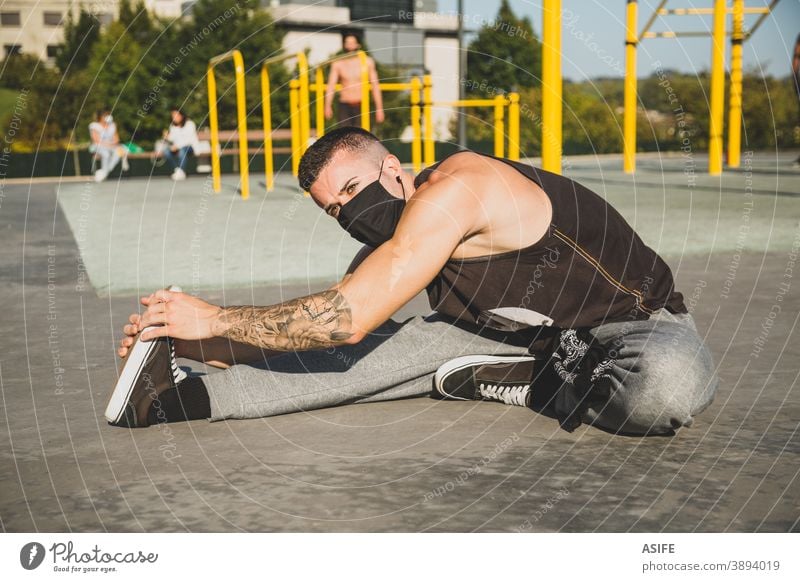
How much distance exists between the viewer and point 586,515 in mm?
2270

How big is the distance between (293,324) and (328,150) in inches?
20.6

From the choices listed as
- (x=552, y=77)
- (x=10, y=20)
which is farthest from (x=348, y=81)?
(x=10, y=20)

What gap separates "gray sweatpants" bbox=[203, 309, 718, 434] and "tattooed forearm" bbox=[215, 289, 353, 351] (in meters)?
0.36

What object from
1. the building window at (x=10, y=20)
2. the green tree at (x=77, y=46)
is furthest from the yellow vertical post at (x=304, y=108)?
the building window at (x=10, y=20)

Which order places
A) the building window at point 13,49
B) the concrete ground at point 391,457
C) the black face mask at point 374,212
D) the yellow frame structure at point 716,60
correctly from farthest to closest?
the yellow frame structure at point 716,60
the building window at point 13,49
the black face mask at point 374,212
the concrete ground at point 391,457

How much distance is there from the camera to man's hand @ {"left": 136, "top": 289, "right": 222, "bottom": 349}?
2818mm

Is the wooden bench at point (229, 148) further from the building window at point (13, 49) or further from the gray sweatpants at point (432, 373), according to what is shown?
the gray sweatpants at point (432, 373)

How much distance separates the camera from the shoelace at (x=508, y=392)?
326 cm

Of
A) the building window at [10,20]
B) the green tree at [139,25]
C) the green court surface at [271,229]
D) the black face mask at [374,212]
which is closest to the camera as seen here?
the black face mask at [374,212]

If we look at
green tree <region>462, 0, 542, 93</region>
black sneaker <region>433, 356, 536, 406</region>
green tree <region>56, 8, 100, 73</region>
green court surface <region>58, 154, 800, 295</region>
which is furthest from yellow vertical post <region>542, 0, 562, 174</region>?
green tree <region>56, 8, 100, 73</region>

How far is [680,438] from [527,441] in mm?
443

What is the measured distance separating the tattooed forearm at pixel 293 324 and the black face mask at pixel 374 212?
242mm

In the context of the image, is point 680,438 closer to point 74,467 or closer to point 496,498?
point 496,498

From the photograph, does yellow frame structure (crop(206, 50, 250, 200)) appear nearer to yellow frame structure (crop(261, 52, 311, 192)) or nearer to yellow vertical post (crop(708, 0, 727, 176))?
yellow frame structure (crop(261, 52, 311, 192))
